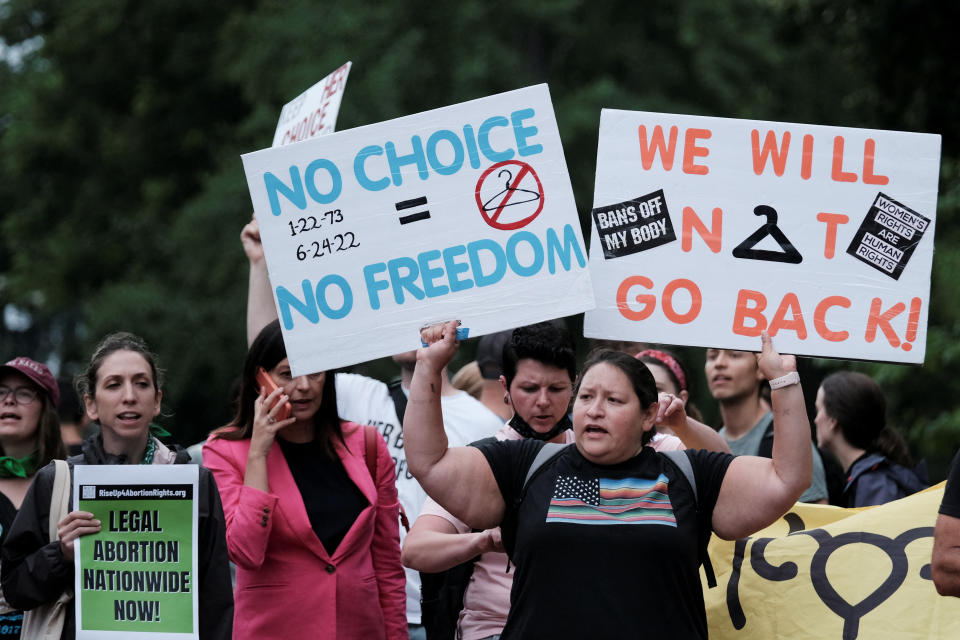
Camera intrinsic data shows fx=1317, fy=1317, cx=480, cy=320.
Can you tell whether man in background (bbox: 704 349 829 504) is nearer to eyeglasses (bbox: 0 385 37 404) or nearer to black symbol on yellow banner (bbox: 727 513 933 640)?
black symbol on yellow banner (bbox: 727 513 933 640)

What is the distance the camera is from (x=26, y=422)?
196 inches

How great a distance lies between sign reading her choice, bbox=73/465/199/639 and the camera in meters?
Answer: 4.16

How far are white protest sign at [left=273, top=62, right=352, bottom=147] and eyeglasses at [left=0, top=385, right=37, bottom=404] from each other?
135cm

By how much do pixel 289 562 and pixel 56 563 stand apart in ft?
2.45

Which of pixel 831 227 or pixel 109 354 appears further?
pixel 109 354

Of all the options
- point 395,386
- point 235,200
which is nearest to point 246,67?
point 235,200

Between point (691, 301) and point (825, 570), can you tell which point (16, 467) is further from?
point (825, 570)

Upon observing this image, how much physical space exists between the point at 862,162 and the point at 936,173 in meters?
0.23

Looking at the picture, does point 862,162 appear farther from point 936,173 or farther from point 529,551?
point 529,551

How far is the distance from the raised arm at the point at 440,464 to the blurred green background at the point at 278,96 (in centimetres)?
860

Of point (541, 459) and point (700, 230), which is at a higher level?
point (700, 230)

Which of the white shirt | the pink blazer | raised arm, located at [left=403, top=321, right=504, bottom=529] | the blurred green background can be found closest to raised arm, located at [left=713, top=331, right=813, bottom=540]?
raised arm, located at [left=403, top=321, right=504, bottom=529]

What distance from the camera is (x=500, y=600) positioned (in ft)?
13.9

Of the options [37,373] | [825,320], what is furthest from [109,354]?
[825,320]
